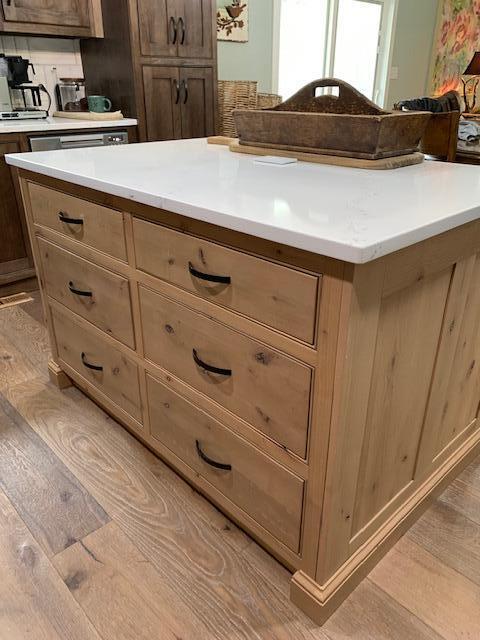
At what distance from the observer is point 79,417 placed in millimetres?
1871

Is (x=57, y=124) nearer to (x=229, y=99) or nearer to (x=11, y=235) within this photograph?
(x=11, y=235)

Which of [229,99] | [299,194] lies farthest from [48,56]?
[299,194]

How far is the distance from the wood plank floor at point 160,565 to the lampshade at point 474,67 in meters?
5.19

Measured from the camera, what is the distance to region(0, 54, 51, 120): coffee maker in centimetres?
294

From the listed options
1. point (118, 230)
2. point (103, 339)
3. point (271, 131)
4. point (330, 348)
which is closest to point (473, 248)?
point (330, 348)

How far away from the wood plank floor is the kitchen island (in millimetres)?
68

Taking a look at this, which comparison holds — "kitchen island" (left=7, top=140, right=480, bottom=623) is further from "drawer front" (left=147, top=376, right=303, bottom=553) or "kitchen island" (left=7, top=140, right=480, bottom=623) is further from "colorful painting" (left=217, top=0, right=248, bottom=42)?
"colorful painting" (left=217, top=0, right=248, bottom=42)

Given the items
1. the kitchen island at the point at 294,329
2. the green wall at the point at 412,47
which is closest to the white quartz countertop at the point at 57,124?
the kitchen island at the point at 294,329

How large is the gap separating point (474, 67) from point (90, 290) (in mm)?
5488

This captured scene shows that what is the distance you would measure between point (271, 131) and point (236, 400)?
866mm

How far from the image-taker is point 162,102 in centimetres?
326

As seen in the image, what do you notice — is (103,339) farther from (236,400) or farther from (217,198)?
(217,198)

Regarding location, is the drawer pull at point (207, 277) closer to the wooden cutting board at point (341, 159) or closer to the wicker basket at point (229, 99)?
the wooden cutting board at point (341, 159)

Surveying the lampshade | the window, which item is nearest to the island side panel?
the window
